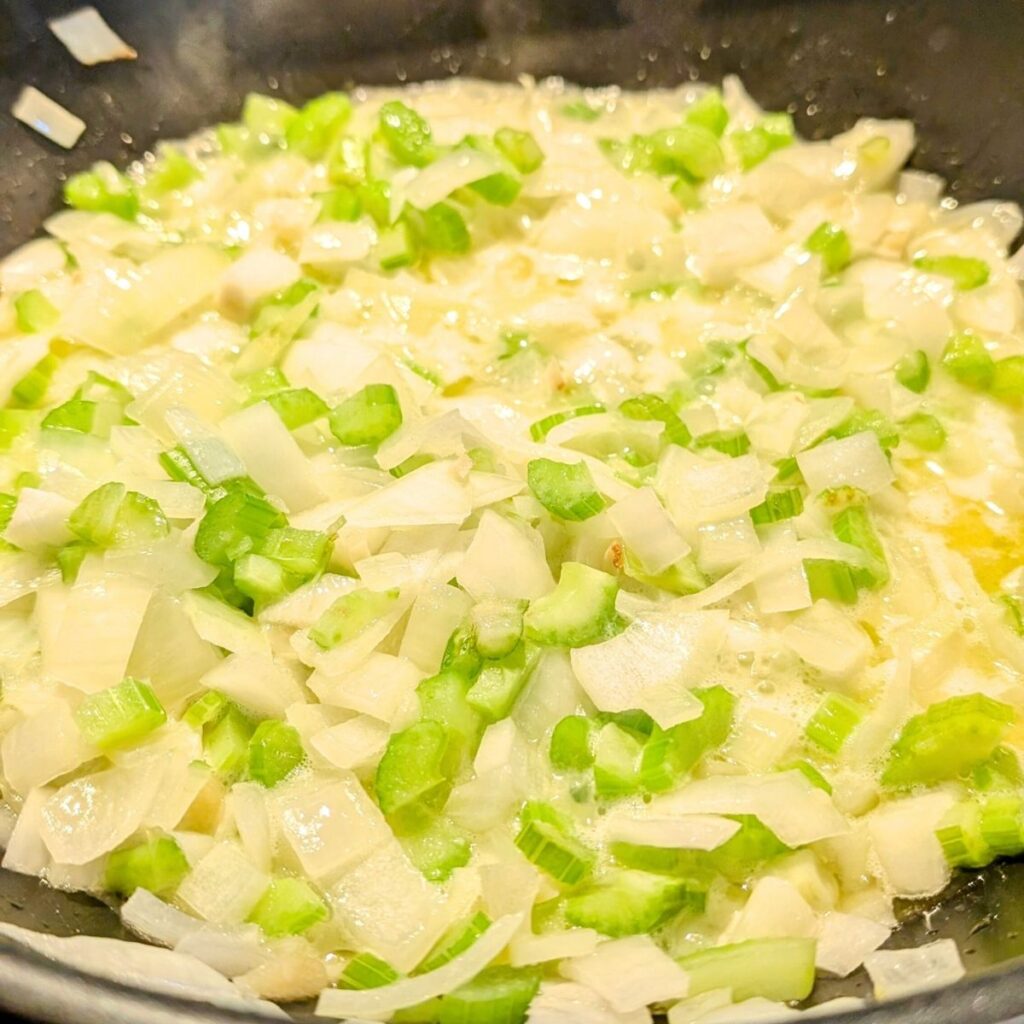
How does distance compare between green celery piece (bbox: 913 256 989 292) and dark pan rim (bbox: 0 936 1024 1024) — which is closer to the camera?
dark pan rim (bbox: 0 936 1024 1024)

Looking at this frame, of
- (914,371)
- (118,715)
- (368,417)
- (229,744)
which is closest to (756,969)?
(229,744)

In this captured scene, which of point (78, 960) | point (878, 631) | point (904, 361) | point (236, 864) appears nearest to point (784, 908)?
point (878, 631)

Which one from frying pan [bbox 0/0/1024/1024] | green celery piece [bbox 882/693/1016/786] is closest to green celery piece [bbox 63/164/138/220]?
frying pan [bbox 0/0/1024/1024]

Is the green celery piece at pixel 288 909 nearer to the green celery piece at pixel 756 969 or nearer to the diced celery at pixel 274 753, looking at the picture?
the diced celery at pixel 274 753

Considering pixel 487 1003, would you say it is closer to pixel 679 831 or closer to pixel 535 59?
pixel 679 831

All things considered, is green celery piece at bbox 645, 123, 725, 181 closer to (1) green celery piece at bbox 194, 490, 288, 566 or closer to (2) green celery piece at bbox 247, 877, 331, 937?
(1) green celery piece at bbox 194, 490, 288, 566

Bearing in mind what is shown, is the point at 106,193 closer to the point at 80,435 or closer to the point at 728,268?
the point at 80,435

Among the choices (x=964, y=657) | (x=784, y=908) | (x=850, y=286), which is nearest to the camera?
(x=784, y=908)
